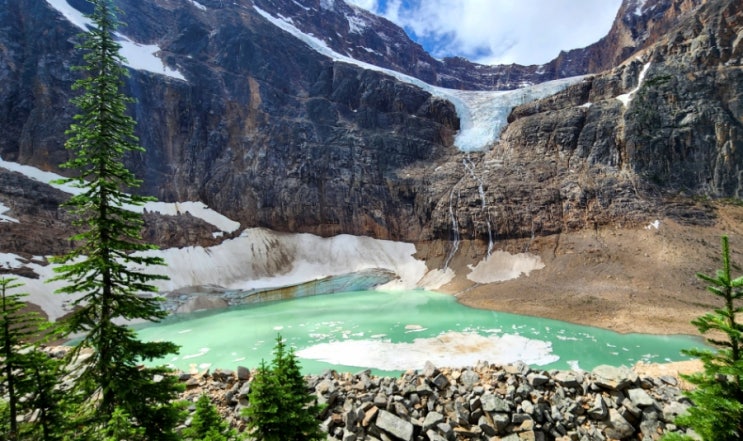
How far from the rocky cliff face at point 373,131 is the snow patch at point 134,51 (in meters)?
1.53

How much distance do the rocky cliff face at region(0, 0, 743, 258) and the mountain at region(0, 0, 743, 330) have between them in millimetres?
230

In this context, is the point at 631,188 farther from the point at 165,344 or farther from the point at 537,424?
the point at 165,344

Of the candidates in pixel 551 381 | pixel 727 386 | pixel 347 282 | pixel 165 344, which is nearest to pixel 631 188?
pixel 347 282

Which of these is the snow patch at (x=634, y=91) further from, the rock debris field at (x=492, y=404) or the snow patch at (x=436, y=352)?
the rock debris field at (x=492, y=404)

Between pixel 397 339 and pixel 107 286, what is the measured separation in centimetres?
1939

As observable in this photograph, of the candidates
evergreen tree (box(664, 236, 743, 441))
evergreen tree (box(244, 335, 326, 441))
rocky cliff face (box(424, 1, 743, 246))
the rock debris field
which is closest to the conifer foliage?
evergreen tree (box(244, 335, 326, 441))

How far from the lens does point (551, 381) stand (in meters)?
9.48

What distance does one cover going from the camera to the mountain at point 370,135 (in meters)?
46.2

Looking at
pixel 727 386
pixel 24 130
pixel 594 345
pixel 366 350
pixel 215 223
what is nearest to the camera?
pixel 727 386

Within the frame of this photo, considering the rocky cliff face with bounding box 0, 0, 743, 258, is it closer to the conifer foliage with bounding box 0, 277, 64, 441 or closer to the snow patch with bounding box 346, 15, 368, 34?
the snow patch with bounding box 346, 15, 368, 34

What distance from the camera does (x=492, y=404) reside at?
28.6 ft

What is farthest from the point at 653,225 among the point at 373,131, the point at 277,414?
the point at 277,414

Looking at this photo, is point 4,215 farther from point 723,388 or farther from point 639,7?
point 639,7

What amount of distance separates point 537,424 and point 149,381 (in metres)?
8.29
